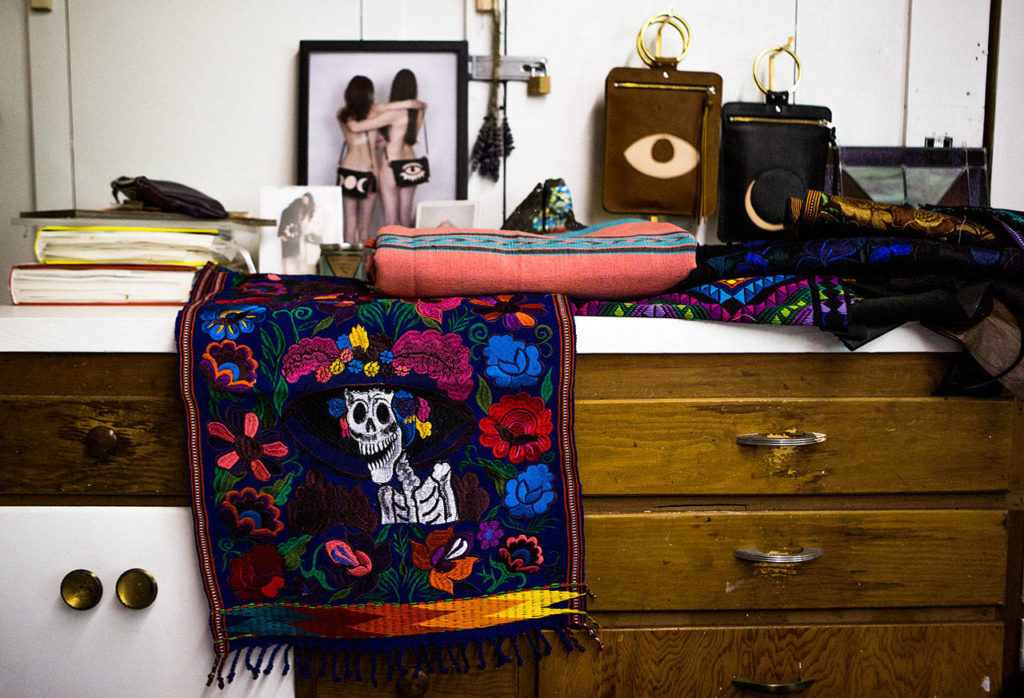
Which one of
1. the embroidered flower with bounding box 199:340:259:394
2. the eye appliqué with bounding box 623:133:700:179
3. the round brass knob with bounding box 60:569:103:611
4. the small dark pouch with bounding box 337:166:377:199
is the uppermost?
the eye appliqué with bounding box 623:133:700:179

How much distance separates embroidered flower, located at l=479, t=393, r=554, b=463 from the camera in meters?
0.85

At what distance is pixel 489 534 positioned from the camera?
0.86 metres

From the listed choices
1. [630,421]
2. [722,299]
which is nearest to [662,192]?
[722,299]

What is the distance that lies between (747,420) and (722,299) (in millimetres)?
168

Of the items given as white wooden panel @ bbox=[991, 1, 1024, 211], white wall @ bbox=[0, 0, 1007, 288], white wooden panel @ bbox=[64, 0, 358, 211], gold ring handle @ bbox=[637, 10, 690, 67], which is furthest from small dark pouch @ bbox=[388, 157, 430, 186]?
white wooden panel @ bbox=[991, 1, 1024, 211]

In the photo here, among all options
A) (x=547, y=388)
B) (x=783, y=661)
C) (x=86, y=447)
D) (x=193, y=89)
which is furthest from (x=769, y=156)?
(x=86, y=447)

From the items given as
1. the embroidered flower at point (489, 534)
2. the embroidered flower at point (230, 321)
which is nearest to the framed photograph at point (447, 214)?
the embroidered flower at point (230, 321)

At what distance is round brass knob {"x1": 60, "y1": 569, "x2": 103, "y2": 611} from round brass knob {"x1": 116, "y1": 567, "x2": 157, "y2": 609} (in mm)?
33

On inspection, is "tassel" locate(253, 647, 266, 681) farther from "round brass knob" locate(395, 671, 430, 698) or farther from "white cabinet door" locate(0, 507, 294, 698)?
"round brass knob" locate(395, 671, 430, 698)

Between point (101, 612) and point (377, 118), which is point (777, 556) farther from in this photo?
point (377, 118)

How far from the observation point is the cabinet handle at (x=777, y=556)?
88 cm

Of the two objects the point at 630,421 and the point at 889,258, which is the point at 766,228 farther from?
the point at 630,421

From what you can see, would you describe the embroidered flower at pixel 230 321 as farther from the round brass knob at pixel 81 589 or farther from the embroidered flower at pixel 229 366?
the round brass knob at pixel 81 589

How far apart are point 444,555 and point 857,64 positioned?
1.26 m
